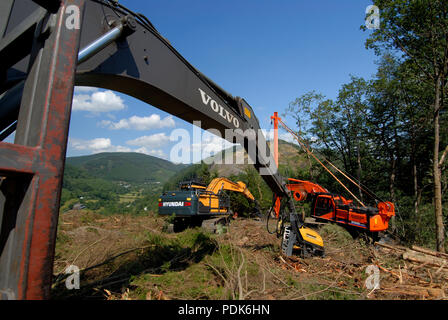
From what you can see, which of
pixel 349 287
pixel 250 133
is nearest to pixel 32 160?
pixel 250 133

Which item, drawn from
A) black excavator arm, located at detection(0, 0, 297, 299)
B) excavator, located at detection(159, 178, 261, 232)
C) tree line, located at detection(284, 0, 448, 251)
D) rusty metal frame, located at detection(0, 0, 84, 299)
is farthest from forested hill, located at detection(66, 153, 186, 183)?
rusty metal frame, located at detection(0, 0, 84, 299)

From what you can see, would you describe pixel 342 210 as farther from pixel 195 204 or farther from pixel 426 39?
pixel 426 39

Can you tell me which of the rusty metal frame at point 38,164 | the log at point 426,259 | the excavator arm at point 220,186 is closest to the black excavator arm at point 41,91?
the rusty metal frame at point 38,164

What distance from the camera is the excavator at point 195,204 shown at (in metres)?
9.88

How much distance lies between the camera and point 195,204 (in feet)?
32.4

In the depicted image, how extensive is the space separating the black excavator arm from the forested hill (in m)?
114

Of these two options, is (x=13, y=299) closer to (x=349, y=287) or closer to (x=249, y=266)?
(x=249, y=266)

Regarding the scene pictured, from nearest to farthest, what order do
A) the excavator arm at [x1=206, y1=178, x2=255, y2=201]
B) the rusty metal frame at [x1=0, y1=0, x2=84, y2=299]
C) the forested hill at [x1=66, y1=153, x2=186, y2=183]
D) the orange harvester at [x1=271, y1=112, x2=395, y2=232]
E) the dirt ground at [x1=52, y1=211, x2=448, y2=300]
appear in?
the rusty metal frame at [x1=0, y1=0, x2=84, y2=299] → the dirt ground at [x1=52, y1=211, x2=448, y2=300] → the orange harvester at [x1=271, y1=112, x2=395, y2=232] → the excavator arm at [x1=206, y1=178, x2=255, y2=201] → the forested hill at [x1=66, y1=153, x2=186, y2=183]

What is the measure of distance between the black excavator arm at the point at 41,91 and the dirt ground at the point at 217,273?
2.30 m

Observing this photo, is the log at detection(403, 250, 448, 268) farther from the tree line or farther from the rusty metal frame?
the rusty metal frame

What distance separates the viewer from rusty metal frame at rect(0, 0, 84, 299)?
1.13 metres

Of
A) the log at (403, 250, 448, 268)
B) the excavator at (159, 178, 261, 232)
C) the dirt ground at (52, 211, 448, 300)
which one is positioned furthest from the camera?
the excavator at (159, 178, 261, 232)

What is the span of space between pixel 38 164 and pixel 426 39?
14857 millimetres

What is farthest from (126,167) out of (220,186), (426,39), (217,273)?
(217,273)
